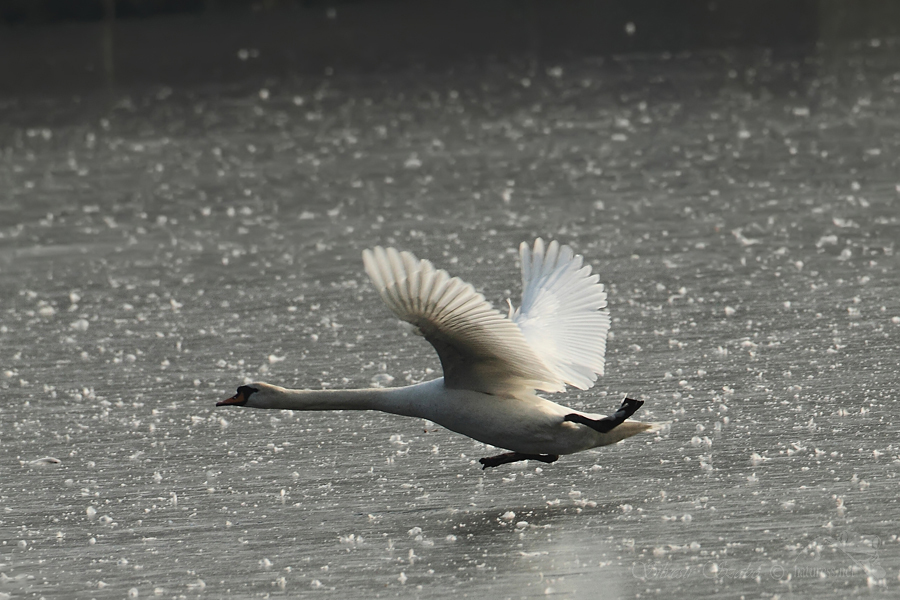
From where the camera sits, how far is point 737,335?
7.28 meters

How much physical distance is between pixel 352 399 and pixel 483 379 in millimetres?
477

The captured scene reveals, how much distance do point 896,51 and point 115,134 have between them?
933 cm

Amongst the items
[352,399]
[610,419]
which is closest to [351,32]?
[352,399]

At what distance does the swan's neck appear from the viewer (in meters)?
5.33

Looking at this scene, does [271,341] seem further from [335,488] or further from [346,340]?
[335,488]

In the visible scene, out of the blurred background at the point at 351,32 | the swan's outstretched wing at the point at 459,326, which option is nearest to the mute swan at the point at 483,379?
the swan's outstretched wing at the point at 459,326

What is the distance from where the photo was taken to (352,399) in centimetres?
535

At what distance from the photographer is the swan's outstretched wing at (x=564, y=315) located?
5559 millimetres

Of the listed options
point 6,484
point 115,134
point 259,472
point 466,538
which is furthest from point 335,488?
point 115,134

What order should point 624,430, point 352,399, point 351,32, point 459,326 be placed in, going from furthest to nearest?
point 351,32 → point 352,399 → point 624,430 → point 459,326

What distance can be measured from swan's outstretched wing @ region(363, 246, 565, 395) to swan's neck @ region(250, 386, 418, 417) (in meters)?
0.18

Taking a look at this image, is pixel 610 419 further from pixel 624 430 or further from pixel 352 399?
pixel 352 399

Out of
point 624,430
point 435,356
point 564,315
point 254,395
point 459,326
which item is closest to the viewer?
point 459,326

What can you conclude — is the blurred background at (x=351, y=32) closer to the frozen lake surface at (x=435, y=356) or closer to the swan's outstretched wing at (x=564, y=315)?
the frozen lake surface at (x=435, y=356)
